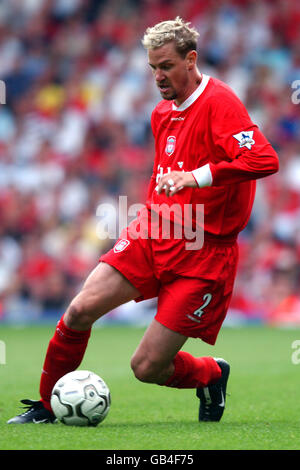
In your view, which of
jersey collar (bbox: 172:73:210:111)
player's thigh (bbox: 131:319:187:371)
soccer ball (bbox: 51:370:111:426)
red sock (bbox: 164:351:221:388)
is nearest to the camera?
soccer ball (bbox: 51:370:111:426)

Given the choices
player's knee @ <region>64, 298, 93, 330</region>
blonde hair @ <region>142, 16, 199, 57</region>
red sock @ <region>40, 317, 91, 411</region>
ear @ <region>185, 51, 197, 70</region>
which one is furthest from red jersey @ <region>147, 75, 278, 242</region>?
red sock @ <region>40, 317, 91, 411</region>

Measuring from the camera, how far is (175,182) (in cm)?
475

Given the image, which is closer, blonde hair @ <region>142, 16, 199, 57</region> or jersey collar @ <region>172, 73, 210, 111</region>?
blonde hair @ <region>142, 16, 199, 57</region>

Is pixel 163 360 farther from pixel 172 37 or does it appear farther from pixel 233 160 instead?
pixel 172 37

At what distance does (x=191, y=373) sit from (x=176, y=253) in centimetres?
77

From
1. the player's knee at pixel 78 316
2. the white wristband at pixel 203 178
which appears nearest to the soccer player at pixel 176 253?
the player's knee at pixel 78 316

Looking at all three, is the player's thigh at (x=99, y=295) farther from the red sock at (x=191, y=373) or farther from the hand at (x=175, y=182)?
the hand at (x=175, y=182)

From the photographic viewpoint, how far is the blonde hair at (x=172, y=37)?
199 inches

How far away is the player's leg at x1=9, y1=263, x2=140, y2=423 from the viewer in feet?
16.7

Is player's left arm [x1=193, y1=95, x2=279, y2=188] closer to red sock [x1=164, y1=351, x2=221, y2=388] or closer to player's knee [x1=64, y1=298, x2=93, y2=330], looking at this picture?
player's knee [x1=64, y1=298, x2=93, y2=330]

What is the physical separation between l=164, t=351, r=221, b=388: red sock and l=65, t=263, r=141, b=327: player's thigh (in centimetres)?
53

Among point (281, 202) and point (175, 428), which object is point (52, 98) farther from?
point (175, 428)

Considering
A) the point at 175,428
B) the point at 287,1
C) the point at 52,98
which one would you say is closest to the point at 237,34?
the point at 287,1

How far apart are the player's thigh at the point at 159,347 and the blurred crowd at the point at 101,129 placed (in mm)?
7999
